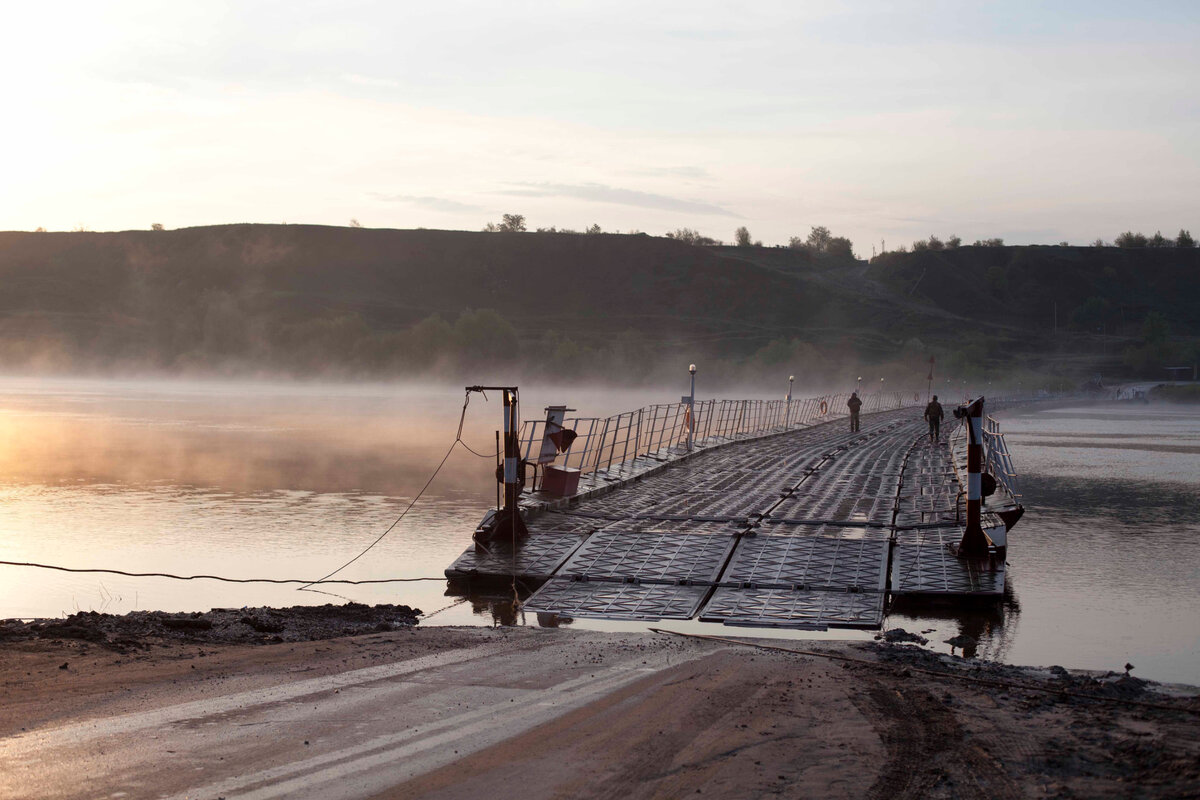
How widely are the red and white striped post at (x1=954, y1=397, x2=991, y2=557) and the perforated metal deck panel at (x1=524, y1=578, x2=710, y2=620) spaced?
3375 mm

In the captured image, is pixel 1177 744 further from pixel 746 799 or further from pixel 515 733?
pixel 515 733

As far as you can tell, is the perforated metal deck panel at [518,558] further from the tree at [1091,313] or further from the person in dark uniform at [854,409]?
the tree at [1091,313]

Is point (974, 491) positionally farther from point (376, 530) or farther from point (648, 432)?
point (648, 432)

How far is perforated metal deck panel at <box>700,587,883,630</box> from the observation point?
35.8 ft

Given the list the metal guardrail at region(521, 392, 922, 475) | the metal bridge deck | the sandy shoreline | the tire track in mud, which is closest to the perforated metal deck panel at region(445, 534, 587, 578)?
the metal bridge deck

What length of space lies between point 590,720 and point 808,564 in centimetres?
649

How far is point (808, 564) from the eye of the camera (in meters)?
13.1

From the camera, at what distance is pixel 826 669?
8742 millimetres

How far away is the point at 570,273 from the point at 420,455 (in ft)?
418

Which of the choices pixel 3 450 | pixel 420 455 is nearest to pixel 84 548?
pixel 420 455

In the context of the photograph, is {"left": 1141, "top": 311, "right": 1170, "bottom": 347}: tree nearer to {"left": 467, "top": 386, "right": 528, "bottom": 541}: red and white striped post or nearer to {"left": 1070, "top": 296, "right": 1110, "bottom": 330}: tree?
{"left": 1070, "top": 296, "right": 1110, "bottom": 330}: tree

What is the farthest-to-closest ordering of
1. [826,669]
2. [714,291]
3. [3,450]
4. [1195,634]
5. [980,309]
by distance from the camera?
[980,309]
[714,291]
[3,450]
[1195,634]
[826,669]

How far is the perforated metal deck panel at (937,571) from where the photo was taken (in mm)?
12078

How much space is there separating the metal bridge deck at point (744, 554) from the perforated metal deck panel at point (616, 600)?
Answer: 0.01 meters
